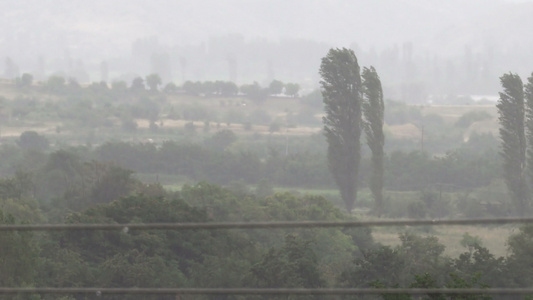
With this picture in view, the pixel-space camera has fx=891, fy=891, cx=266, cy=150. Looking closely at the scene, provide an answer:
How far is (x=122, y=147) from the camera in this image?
2061 inches

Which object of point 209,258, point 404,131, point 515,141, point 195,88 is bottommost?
point 209,258

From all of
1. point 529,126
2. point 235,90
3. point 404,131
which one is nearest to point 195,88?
point 235,90

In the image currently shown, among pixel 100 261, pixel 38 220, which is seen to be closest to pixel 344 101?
pixel 38 220

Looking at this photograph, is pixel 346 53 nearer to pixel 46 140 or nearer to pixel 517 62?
pixel 46 140

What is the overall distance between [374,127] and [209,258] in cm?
1922

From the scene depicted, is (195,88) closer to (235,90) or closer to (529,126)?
(235,90)

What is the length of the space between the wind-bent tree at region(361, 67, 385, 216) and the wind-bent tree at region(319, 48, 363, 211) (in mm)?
364

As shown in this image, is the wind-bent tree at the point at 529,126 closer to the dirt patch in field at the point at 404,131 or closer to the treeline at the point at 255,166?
the treeline at the point at 255,166

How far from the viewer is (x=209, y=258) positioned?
1883 cm

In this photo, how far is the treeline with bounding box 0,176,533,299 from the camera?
586 inches

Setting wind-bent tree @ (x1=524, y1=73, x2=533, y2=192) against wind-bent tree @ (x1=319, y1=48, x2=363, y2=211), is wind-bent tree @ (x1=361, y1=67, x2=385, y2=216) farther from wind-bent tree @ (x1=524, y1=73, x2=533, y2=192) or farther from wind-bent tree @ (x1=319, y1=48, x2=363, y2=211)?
wind-bent tree @ (x1=524, y1=73, x2=533, y2=192)

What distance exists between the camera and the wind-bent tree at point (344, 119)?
123 ft

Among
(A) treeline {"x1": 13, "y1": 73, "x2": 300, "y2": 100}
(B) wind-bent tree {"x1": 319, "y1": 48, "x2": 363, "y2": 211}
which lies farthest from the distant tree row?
(B) wind-bent tree {"x1": 319, "y1": 48, "x2": 363, "y2": 211}

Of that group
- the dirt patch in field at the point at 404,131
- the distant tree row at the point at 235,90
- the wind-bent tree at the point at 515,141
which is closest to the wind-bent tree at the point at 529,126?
the wind-bent tree at the point at 515,141
